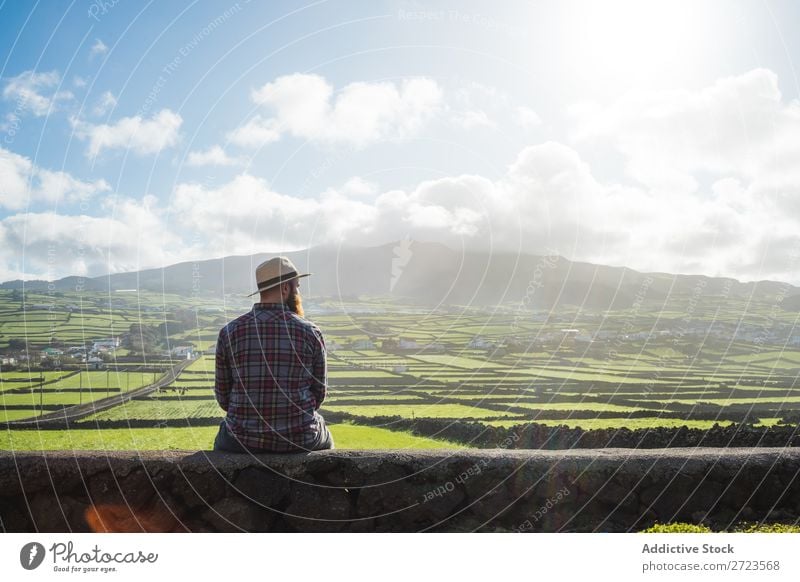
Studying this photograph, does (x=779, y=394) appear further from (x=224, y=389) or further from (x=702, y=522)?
(x=224, y=389)

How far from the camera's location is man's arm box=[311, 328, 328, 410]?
5926 millimetres

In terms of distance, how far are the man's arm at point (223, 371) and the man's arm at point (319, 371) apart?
0.85m

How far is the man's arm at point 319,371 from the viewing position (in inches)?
233

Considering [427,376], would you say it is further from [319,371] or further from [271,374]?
[271,374]

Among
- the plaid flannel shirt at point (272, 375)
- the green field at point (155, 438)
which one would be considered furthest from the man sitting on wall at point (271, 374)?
the green field at point (155, 438)

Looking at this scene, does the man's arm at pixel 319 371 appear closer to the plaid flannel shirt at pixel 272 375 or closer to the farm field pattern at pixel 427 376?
the plaid flannel shirt at pixel 272 375

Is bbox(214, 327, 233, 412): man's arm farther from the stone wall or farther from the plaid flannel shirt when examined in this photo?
the stone wall

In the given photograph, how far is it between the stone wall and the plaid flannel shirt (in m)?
0.24

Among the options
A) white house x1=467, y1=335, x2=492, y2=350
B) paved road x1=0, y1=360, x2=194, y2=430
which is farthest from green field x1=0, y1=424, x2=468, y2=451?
white house x1=467, y1=335, x2=492, y2=350

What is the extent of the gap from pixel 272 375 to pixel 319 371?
0.48 metres

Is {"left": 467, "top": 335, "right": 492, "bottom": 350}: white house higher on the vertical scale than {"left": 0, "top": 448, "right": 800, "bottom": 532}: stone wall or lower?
lower

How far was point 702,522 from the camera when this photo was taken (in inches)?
235
